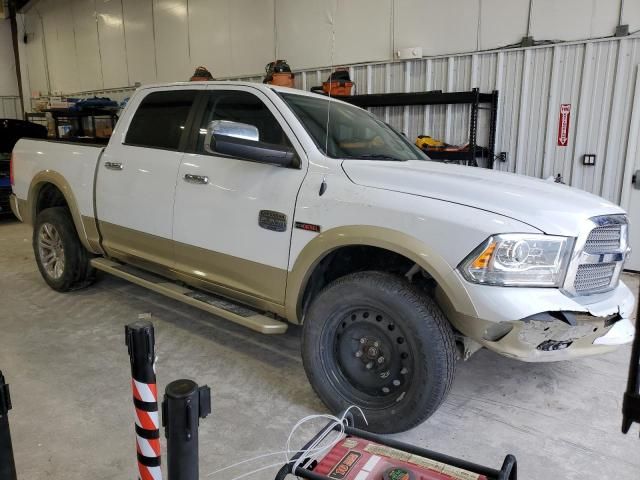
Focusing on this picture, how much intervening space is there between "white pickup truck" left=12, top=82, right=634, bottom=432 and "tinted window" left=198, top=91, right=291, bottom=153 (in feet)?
0.04

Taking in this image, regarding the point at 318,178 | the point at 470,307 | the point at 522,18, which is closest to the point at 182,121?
the point at 318,178

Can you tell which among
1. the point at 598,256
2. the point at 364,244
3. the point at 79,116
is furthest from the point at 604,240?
the point at 79,116

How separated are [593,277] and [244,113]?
230 cm

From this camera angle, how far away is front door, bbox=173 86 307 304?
288cm

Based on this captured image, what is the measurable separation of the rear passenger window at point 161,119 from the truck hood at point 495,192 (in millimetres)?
1535

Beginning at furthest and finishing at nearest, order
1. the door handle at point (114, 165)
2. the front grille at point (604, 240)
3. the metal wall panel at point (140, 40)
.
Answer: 1. the metal wall panel at point (140, 40)
2. the door handle at point (114, 165)
3. the front grille at point (604, 240)

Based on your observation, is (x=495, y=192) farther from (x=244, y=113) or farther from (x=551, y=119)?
(x=551, y=119)

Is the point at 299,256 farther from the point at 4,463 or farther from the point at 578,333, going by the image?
the point at 4,463

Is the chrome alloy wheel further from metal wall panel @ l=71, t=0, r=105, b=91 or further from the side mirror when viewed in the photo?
metal wall panel @ l=71, t=0, r=105, b=91

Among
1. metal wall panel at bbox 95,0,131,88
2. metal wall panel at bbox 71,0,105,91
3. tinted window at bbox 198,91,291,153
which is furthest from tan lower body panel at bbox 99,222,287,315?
metal wall panel at bbox 71,0,105,91

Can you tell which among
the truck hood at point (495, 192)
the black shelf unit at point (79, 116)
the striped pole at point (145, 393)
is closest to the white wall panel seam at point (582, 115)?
the truck hood at point (495, 192)

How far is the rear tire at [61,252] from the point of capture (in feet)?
15.0

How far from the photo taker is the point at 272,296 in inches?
117

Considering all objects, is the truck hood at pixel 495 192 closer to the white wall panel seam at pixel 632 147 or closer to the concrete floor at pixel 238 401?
the concrete floor at pixel 238 401
